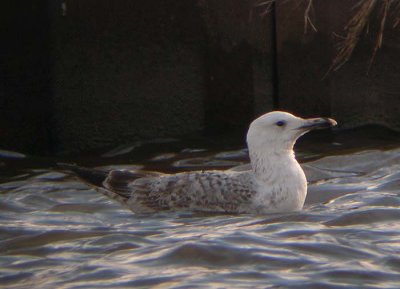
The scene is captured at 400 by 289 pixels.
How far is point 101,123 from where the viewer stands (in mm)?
11477

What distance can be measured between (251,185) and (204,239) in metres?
1.33

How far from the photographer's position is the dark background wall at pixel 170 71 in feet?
36.8

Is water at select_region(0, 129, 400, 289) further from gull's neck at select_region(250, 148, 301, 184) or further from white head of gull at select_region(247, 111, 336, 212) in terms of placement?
gull's neck at select_region(250, 148, 301, 184)

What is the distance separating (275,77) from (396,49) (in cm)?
124

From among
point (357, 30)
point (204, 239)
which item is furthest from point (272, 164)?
point (357, 30)

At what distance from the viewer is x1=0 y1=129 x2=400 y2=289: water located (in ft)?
20.2

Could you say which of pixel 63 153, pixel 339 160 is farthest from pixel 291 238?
pixel 63 153

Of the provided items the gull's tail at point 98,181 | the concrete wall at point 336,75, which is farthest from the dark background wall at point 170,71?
the gull's tail at point 98,181

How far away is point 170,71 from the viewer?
1149 cm

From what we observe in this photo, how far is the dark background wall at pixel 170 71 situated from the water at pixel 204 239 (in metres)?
1.21

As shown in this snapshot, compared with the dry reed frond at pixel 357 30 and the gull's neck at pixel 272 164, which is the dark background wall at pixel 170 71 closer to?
the dry reed frond at pixel 357 30

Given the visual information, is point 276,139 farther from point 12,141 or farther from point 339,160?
point 12,141

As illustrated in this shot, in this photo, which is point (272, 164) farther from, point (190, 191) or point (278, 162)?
point (190, 191)

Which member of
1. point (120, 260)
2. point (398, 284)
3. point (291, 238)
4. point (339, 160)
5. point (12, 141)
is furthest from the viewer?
point (12, 141)
